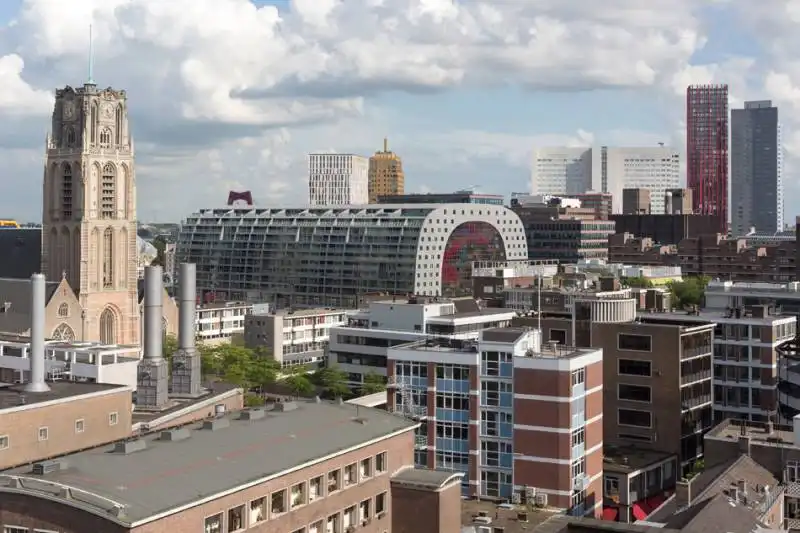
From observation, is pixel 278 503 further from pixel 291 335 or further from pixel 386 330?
pixel 291 335

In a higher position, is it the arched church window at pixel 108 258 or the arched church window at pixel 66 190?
the arched church window at pixel 66 190

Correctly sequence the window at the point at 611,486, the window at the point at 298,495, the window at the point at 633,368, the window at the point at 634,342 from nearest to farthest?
the window at the point at 298,495, the window at the point at 611,486, the window at the point at 634,342, the window at the point at 633,368

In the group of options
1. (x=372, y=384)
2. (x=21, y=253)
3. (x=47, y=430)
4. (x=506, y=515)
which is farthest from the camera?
(x=21, y=253)

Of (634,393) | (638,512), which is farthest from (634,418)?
(638,512)

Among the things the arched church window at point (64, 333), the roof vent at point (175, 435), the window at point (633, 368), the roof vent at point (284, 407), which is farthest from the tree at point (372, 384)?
the roof vent at point (175, 435)

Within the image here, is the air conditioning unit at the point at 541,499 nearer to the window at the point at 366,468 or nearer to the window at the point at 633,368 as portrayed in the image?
the window at the point at 366,468
